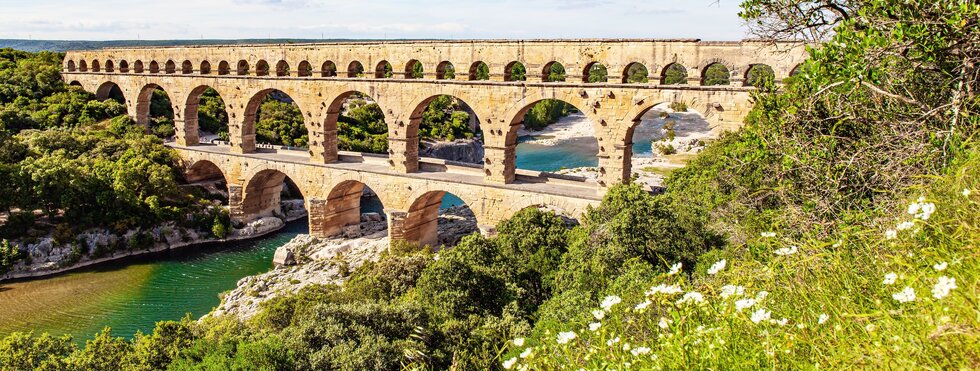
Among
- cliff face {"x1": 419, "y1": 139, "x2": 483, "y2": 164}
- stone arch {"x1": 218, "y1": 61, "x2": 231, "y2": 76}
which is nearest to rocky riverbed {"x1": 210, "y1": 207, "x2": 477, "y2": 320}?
stone arch {"x1": 218, "y1": 61, "x2": 231, "y2": 76}

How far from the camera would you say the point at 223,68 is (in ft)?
96.0

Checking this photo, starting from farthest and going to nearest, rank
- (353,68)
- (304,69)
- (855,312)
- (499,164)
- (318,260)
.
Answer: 1. (304,69)
2. (353,68)
3. (318,260)
4. (499,164)
5. (855,312)

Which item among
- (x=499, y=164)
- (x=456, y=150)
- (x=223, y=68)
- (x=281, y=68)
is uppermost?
(x=223, y=68)

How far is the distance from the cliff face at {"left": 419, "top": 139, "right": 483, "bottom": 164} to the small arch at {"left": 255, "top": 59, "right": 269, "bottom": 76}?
1285 centimetres

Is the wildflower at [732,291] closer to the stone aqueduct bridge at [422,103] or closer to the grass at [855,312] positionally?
the grass at [855,312]

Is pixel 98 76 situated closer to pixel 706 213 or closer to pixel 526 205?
pixel 526 205

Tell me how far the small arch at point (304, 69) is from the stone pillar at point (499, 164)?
8061 mm

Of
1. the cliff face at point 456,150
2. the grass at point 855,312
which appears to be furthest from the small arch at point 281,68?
the grass at point 855,312

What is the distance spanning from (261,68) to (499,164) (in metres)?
11.5

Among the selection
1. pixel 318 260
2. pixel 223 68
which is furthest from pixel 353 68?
pixel 223 68

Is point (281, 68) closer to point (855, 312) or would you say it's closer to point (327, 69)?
point (327, 69)

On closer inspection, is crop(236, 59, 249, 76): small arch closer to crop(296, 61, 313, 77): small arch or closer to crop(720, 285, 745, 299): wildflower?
crop(296, 61, 313, 77): small arch

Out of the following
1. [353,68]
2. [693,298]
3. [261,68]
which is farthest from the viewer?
[261,68]

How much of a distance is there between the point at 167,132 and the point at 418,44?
17.9 m
